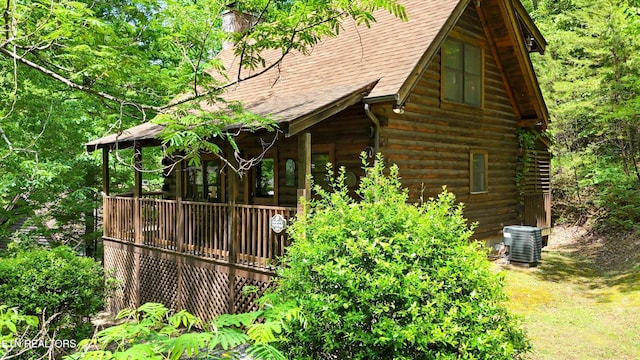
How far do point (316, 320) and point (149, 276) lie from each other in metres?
7.56

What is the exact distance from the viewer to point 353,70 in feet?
33.3

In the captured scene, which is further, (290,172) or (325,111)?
(290,172)

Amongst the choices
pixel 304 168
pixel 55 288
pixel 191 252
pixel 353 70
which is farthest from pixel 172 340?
pixel 353 70

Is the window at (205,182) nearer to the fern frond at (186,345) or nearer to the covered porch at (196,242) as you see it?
the covered porch at (196,242)

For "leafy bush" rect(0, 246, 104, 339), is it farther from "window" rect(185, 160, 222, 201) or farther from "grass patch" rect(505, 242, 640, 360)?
"grass patch" rect(505, 242, 640, 360)

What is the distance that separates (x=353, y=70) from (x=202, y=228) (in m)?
4.82

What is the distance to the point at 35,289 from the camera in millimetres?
7344

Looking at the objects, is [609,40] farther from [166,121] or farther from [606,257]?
[166,121]

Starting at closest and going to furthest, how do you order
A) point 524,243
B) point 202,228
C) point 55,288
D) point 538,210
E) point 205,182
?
point 55,288, point 202,228, point 524,243, point 205,182, point 538,210

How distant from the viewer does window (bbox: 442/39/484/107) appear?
36.1 feet

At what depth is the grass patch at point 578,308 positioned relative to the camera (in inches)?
257

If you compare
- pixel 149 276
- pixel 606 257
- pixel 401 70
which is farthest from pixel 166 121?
pixel 606 257

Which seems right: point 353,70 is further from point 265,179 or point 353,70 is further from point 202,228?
point 202,228

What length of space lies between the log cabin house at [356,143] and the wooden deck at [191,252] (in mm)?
29
